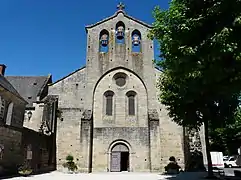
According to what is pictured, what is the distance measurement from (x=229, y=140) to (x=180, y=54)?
36718 millimetres

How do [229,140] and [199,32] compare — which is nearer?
[199,32]

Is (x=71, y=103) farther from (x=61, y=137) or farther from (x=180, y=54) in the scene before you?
(x=180, y=54)

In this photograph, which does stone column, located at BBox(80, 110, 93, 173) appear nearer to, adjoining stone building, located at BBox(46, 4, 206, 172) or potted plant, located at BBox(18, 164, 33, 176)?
adjoining stone building, located at BBox(46, 4, 206, 172)

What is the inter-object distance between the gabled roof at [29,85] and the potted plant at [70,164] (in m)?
7.71

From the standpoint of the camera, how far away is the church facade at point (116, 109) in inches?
936

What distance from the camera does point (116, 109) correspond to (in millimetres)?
25547

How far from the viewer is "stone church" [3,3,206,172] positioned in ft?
78.1

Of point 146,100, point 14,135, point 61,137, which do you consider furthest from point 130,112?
point 14,135

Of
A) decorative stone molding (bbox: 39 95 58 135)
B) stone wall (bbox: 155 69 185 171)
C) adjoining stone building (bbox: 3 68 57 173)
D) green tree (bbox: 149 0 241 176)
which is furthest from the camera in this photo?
decorative stone molding (bbox: 39 95 58 135)

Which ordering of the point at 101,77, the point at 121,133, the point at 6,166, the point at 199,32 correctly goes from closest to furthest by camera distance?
the point at 199,32 < the point at 6,166 < the point at 121,133 < the point at 101,77

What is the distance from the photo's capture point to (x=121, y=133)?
960 inches

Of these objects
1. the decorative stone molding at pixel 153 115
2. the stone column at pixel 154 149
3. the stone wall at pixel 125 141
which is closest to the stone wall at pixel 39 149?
the stone wall at pixel 125 141

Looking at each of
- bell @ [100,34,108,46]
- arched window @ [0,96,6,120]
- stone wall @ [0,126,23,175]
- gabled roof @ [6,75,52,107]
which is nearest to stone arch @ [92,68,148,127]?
bell @ [100,34,108,46]

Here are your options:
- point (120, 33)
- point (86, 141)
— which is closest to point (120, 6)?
point (120, 33)
